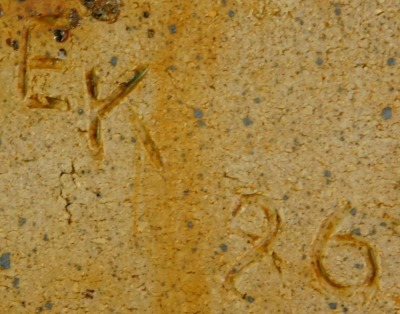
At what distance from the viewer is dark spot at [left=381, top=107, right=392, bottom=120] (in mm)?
1569

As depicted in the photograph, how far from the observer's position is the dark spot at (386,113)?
5.15 ft

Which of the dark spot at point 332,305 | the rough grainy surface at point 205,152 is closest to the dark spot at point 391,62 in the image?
the rough grainy surface at point 205,152

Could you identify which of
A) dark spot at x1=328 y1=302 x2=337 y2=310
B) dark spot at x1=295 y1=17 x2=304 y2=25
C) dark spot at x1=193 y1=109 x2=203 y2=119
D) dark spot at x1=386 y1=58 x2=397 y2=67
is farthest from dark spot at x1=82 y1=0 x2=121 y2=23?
dark spot at x1=328 y1=302 x2=337 y2=310

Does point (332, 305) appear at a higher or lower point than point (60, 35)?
lower

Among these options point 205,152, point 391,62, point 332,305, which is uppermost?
point 391,62

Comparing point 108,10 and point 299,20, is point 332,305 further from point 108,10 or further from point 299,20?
point 108,10

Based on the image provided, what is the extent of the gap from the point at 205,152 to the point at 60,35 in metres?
0.40

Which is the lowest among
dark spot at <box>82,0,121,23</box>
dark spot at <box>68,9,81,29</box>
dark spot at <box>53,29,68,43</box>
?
dark spot at <box>53,29,68,43</box>

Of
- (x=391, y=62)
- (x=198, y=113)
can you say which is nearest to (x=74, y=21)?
(x=198, y=113)

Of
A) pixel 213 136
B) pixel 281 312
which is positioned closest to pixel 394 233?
pixel 281 312

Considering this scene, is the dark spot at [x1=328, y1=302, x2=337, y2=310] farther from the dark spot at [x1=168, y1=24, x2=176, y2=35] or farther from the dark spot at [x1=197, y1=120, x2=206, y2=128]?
the dark spot at [x1=168, y1=24, x2=176, y2=35]

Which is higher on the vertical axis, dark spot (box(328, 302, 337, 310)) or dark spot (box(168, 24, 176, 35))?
dark spot (box(168, 24, 176, 35))

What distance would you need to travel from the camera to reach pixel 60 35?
1605 millimetres

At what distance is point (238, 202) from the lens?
63.2 inches
